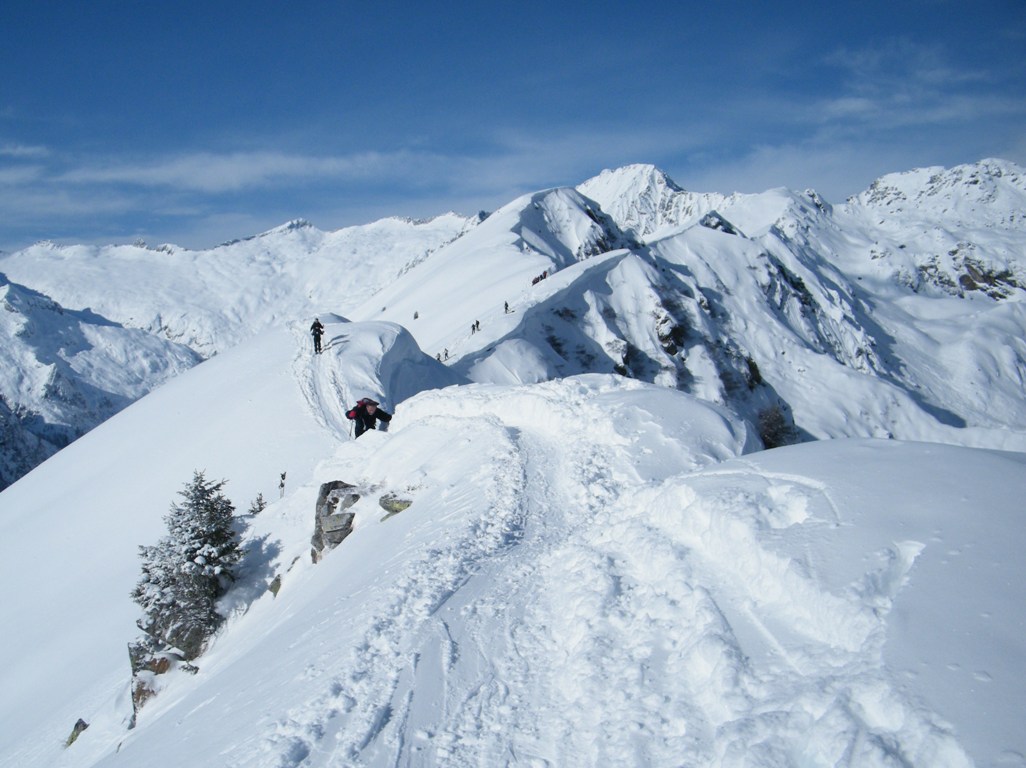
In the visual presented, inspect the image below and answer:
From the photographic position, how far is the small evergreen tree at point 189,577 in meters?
11.9

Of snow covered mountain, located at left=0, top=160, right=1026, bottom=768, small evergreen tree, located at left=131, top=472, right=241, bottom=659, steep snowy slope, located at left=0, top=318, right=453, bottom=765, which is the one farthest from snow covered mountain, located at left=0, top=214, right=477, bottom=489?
small evergreen tree, located at left=131, top=472, right=241, bottom=659

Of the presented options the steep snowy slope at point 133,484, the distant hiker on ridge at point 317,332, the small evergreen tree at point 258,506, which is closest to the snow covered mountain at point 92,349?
the steep snowy slope at point 133,484

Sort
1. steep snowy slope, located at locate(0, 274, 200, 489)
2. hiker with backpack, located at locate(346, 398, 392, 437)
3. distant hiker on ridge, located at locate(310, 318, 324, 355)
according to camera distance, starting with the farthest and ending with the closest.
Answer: steep snowy slope, located at locate(0, 274, 200, 489)
distant hiker on ridge, located at locate(310, 318, 324, 355)
hiker with backpack, located at locate(346, 398, 392, 437)

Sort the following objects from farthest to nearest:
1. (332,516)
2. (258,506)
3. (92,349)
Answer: (92,349) → (258,506) → (332,516)

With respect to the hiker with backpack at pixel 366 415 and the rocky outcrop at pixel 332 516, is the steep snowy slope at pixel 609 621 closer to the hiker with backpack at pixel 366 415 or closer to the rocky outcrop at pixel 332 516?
the rocky outcrop at pixel 332 516

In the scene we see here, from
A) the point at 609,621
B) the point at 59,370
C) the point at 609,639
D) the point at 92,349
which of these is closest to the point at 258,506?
the point at 609,621

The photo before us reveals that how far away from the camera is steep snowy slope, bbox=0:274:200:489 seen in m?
116

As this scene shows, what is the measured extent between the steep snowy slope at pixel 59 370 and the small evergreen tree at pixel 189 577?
115 meters

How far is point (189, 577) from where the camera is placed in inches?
477

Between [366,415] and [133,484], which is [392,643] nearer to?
[366,415]

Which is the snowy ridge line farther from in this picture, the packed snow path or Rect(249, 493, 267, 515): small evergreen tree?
Rect(249, 493, 267, 515): small evergreen tree

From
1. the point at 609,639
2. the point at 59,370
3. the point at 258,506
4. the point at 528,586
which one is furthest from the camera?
the point at 59,370

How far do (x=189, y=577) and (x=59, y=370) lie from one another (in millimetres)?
156134

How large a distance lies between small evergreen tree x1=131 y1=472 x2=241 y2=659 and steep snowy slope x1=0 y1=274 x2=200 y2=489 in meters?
115
